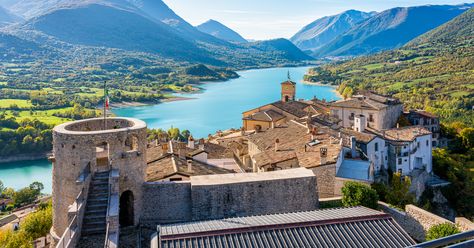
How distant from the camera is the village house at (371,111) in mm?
43656

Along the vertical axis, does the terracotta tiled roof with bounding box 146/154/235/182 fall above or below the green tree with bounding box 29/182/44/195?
above

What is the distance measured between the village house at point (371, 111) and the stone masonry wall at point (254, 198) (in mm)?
28475

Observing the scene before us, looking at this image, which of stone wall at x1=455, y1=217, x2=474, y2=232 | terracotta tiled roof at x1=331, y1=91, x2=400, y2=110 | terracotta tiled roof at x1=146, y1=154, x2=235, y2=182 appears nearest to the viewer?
stone wall at x1=455, y1=217, x2=474, y2=232

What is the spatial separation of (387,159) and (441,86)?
78.5 m

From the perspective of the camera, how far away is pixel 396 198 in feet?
73.8

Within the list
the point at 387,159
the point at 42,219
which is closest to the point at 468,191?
the point at 387,159

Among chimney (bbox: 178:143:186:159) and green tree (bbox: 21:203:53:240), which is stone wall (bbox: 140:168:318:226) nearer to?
chimney (bbox: 178:143:186:159)

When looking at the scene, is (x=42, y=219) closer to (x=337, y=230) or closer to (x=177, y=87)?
(x=337, y=230)

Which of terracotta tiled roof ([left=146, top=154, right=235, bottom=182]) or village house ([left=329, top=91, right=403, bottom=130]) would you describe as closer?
terracotta tiled roof ([left=146, top=154, right=235, bottom=182])

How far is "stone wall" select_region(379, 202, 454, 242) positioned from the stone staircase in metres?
11.1

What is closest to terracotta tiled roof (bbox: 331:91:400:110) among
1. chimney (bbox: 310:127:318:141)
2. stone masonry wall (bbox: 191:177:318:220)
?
chimney (bbox: 310:127:318:141)

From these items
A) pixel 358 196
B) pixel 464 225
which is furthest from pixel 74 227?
pixel 464 225

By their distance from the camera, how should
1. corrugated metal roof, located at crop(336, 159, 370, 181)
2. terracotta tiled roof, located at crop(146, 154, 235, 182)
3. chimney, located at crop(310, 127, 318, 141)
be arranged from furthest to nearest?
chimney, located at crop(310, 127, 318, 141)
corrugated metal roof, located at crop(336, 159, 370, 181)
terracotta tiled roof, located at crop(146, 154, 235, 182)

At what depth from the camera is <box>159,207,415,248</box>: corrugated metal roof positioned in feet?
36.7
